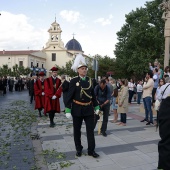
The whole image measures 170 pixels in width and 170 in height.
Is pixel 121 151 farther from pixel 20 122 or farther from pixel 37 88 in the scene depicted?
pixel 37 88

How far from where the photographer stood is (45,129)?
28.9 feet

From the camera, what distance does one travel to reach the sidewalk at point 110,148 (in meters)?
5.19

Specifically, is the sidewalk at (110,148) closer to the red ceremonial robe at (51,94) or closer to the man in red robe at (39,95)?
the red ceremonial robe at (51,94)

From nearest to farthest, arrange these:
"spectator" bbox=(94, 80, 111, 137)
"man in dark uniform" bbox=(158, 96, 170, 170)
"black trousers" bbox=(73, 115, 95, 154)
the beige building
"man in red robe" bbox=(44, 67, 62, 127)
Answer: "man in dark uniform" bbox=(158, 96, 170, 170) → "black trousers" bbox=(73, 115, 95, 154) → "spectator" bbox=(94, 80, 111, 137) → "man in red robe" bbox=(44, 67, 62, 127) → the beige building

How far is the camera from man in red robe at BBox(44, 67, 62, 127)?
9.39 metres

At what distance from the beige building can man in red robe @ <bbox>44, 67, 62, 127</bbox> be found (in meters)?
82.9

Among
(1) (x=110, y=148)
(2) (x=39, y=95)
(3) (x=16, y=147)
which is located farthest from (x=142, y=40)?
(3) (x=16, y=147)

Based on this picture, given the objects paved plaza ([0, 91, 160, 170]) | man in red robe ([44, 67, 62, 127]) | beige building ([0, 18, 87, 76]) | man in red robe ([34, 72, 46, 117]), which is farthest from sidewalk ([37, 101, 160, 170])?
beige building ([0, 18, 87, 76])

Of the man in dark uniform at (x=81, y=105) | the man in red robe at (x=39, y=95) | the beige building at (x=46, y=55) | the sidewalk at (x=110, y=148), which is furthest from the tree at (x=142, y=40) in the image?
the beige building at (x=46, y=55)

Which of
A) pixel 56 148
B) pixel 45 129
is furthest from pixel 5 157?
pixel 45 129

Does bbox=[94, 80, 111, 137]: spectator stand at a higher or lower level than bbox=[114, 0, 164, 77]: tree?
lower

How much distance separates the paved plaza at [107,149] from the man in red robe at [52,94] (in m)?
0.55

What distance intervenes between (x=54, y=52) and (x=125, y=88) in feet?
300

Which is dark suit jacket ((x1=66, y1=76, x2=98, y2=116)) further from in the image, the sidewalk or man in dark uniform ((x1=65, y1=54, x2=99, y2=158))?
the sidewalk
